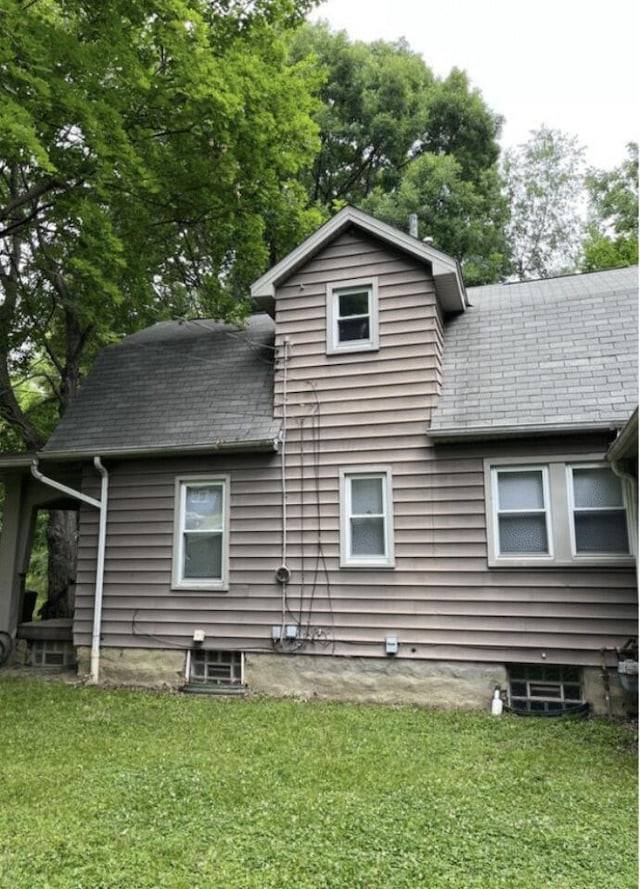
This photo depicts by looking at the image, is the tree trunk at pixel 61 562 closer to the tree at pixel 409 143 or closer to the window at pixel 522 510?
the window at pixel 522 510

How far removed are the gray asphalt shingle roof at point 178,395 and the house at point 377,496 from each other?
0.16ft

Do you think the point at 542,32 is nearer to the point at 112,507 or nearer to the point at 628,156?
the point at 112,507

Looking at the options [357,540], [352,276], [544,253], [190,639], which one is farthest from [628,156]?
[190,639]

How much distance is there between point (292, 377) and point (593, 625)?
4.81 metres

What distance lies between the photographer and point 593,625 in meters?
6.71

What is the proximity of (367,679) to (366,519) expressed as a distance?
6.33ft

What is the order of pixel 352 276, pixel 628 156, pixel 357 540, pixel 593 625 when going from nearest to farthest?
1. pixel 593 625
2. pixel 357 540
3. pixel 352 276
4. pixel 628 156

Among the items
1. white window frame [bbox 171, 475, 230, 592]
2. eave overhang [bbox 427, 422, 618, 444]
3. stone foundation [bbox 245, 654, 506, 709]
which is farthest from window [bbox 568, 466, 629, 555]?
white window frame [bbox 171, 475, 230, 592]

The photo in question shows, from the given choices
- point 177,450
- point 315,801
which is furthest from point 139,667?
point 315,801

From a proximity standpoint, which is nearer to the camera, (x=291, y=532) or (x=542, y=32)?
(x=542, y=32)

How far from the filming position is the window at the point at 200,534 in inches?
330

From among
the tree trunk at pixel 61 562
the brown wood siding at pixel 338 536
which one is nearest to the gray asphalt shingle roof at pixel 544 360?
the brown wood siding at pixel 338 536

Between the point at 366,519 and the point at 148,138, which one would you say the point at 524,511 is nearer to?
the point at 366,519

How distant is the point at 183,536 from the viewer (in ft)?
28.2
